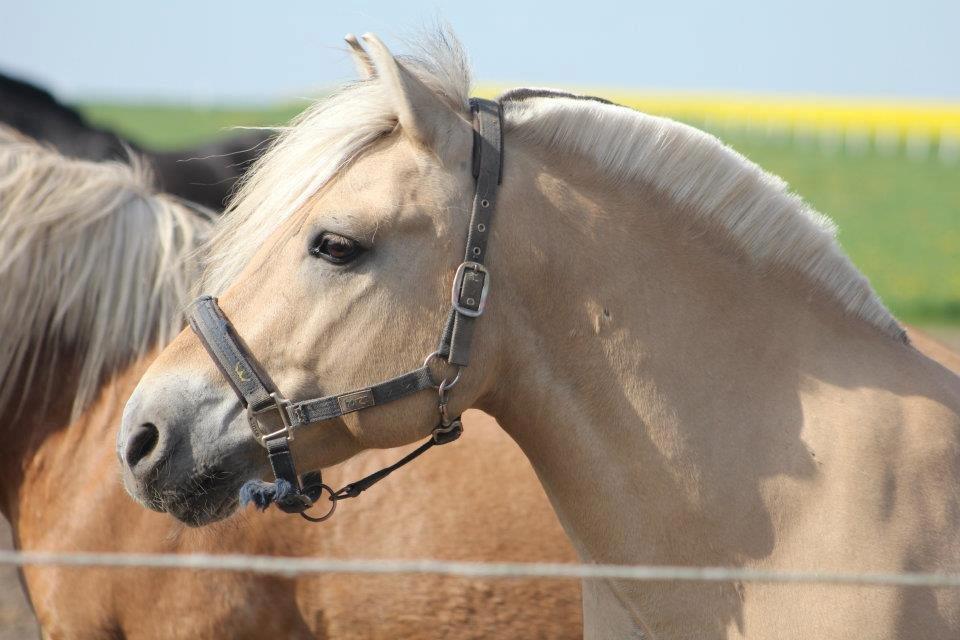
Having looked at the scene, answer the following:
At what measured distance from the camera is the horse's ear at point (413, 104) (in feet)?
7.45

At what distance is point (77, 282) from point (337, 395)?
1717 millimetres

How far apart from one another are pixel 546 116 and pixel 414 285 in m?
0.56

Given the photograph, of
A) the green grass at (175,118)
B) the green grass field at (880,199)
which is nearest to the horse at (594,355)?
the green grass field at (880,199)

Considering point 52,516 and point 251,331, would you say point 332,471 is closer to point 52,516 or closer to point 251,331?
point 52,516

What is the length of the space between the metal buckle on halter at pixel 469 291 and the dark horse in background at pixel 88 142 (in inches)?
97.1

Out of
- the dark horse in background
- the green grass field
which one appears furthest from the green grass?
the dark horse in background

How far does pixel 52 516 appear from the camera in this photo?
3373 millimetres

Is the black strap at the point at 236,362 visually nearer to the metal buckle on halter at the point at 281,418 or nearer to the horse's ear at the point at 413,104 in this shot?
the metal buckle on halter at the point at 281,418

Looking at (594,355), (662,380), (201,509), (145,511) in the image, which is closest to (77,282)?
(145,511)

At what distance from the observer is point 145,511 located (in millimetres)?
3279

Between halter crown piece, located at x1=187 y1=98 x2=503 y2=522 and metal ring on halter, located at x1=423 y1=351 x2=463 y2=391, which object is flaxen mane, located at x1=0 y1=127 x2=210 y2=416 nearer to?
halter crown piece, located at x1=187 y1=98 x2=503 y2=522

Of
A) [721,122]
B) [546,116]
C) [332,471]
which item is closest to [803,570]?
[546,116]

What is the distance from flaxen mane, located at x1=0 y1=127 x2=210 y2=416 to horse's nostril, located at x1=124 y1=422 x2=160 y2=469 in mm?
1216

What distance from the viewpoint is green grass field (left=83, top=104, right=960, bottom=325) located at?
58.4 ft
